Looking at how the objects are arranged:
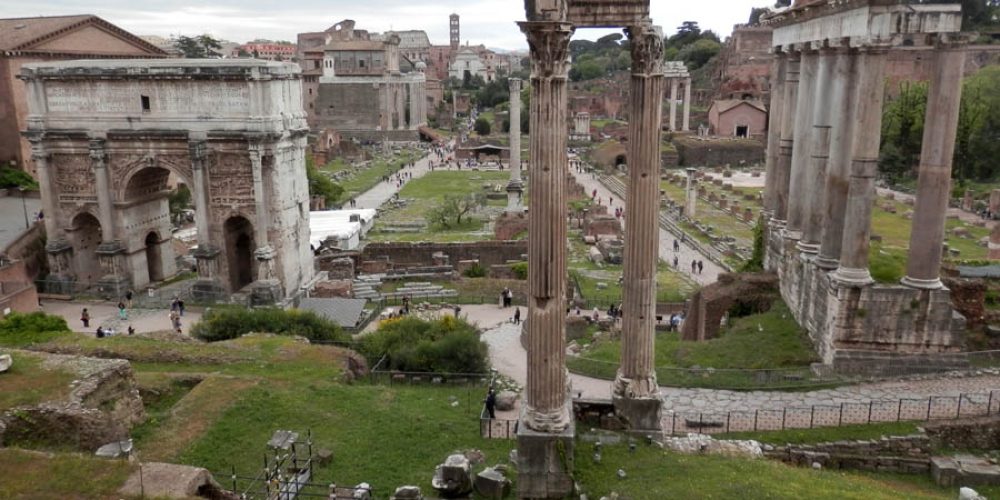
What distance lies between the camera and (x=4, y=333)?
57.0ft

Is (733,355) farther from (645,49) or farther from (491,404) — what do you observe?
(645,49)

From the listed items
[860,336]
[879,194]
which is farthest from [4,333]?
[879,194]

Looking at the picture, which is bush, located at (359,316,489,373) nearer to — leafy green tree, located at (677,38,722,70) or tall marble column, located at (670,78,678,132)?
tall marble column, located at (670,78,678,132)

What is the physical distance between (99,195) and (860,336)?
24.6 m

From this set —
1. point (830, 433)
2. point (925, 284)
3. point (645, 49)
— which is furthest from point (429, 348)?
point (925, 284)

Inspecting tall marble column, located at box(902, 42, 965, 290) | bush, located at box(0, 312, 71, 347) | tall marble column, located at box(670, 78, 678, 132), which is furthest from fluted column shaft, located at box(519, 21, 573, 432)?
tall marble column, located at box(670, 78, 678, 132)

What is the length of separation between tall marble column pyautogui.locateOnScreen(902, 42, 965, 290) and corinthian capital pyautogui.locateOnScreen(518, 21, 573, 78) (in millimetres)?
9405

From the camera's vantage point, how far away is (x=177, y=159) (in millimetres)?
25781

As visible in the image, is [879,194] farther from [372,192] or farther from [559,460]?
[559,460]

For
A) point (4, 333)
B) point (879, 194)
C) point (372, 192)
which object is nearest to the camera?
point (4, 333)

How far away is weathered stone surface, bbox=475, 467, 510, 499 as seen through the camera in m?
10.0

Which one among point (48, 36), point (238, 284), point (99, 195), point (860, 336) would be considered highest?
point (48, 36)

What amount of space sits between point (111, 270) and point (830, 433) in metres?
24.4

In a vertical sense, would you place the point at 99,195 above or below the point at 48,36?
below
